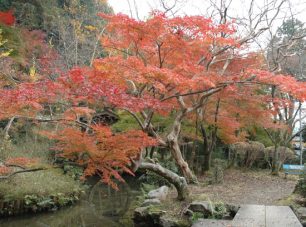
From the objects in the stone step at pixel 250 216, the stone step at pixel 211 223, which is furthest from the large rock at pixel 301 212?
the stone step at pixel 211 223

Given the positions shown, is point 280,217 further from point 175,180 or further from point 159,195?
point 159,195

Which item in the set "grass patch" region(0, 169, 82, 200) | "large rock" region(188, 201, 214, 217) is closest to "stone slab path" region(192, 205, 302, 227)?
"large rock" region(188, 201, 214, 217)

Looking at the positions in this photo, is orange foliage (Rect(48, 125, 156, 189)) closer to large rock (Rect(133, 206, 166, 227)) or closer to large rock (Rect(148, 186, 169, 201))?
large rock (Rect(133, 206, 166, 227))

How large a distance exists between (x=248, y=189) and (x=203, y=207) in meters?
3.55

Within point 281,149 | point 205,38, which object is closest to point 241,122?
point 281,149

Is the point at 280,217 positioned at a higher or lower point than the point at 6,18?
lower

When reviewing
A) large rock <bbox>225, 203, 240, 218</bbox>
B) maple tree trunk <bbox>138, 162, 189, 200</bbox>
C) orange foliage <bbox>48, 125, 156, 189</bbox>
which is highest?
orange foliage <bbox>48, 125, 156, 189</bbox>

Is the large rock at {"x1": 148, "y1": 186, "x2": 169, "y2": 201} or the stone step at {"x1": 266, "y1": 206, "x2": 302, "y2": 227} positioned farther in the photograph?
the large rock at {"x1": 148, "y1": 186, "x2": 169, "y2": 201}

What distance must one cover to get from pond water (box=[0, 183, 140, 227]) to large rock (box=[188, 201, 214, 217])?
5.78 feet

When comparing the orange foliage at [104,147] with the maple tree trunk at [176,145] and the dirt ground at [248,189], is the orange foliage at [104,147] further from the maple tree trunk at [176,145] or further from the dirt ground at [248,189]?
the maple tree trunk at [176,145]

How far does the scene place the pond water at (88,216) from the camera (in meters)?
8.91

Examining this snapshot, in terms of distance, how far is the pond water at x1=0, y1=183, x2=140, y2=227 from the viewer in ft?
29.2

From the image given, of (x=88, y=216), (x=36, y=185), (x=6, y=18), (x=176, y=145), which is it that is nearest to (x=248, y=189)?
(x=176, y=145)

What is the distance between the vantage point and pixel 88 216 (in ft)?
31.9
